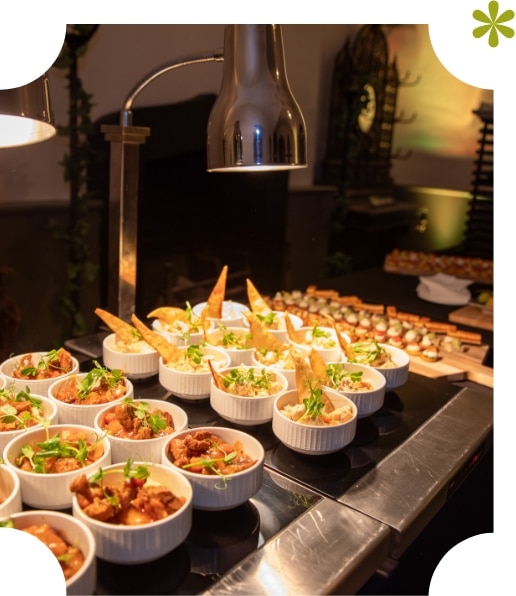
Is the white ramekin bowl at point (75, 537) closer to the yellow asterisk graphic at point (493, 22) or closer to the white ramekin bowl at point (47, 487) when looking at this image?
the white ramekin bowl at point (47, 487)

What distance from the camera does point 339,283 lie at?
3164 mm

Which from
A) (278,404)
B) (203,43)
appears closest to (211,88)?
(203,43)

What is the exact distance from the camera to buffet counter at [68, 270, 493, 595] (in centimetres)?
83

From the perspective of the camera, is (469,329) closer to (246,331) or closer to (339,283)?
(339,283)

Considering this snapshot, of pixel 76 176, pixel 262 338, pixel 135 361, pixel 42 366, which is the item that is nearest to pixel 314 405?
pixel 262 338

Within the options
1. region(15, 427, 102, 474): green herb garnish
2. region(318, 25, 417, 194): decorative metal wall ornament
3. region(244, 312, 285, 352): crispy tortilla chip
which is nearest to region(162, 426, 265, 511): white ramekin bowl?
region(15, 427, 102, 474): green herb garnish

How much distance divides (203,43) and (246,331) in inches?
71.8

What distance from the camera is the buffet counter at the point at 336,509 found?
2.73ft

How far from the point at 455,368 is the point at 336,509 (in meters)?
1.07

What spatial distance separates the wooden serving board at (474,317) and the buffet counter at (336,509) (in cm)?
103

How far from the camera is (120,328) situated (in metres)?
1.51

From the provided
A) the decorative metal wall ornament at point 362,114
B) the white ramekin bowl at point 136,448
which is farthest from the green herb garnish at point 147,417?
the decorative metal wall ornament at point 362,114

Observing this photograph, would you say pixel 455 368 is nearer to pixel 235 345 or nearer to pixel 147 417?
pixel 235 345

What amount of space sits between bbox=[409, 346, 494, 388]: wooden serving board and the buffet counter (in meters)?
0.29
